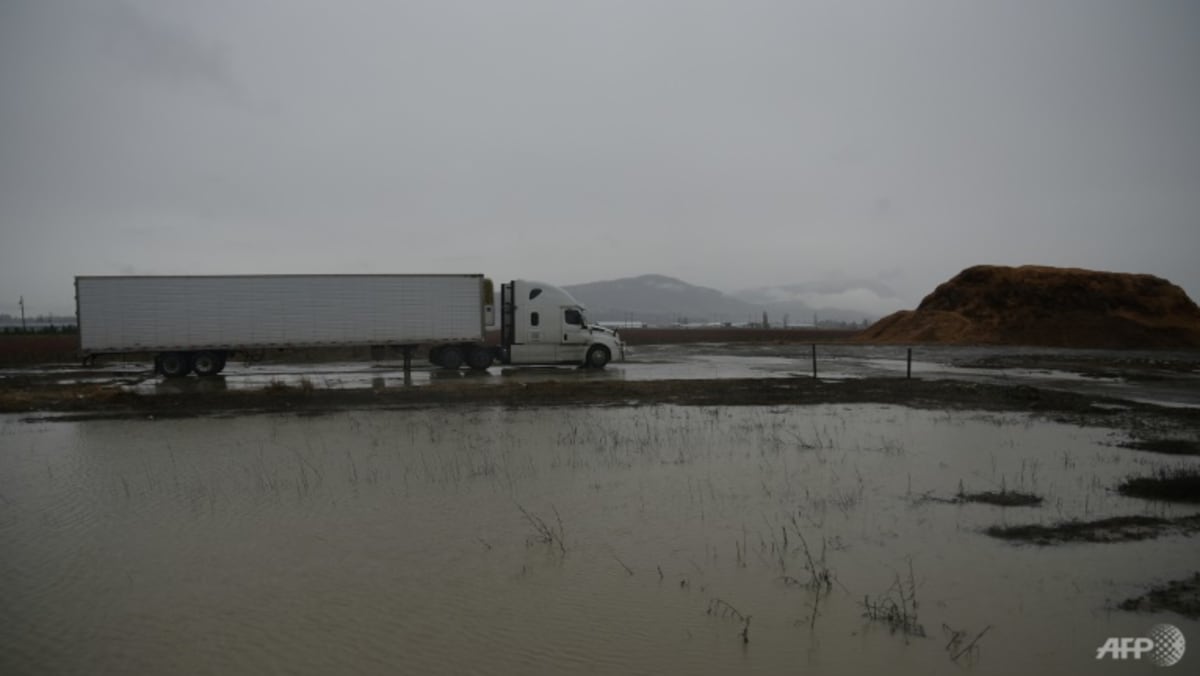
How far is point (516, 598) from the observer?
6090mm

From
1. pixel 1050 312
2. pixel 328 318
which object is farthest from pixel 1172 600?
pixel 1050 312

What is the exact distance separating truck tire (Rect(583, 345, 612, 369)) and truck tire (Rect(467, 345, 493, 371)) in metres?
3.92

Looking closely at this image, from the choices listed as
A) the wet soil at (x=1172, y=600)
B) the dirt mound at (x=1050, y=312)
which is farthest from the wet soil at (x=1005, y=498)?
the dirt mound at (x=1050, y=312)

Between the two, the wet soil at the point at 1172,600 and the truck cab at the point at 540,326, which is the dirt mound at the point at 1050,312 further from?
the wet soil at the point at 1172,600

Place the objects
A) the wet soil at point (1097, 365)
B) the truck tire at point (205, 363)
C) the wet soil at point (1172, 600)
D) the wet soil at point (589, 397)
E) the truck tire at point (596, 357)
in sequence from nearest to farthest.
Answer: the wet soil at point (1172, 600) < the wet soil at point (589, 397) < the wet soil at point (1097, 365) < the truck tire at point (205, 363) < the truck tire at point (596, 357)

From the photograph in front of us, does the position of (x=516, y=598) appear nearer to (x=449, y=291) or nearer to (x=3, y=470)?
(x=3, y=470)

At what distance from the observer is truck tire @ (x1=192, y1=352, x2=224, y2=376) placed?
1091 inches

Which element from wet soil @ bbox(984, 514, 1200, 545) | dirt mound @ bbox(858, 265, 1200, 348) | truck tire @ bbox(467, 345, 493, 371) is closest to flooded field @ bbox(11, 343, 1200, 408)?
truck tire @ bbox(467, 345, 493, 371)

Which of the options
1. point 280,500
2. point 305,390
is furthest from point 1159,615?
point 305,390

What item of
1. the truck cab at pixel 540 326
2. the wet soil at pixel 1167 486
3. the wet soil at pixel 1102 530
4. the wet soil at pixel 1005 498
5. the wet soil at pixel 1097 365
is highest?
the truck cab at pixel 540 326

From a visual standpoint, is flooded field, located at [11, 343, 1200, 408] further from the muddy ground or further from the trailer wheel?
the muddy ground

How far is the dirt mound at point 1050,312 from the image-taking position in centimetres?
5059

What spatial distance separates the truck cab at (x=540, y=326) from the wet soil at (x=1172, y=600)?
943 inches

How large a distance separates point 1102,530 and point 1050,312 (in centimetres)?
5557
